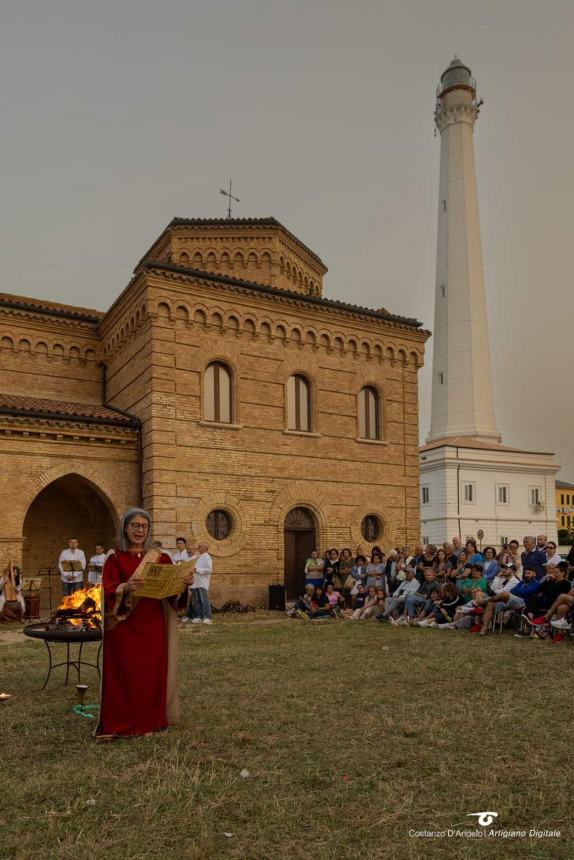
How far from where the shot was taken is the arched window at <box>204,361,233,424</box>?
19953mm

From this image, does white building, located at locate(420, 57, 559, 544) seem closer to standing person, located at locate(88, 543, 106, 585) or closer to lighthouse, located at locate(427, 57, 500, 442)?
lighthouse, located at locate(427, 57, 500, 442)

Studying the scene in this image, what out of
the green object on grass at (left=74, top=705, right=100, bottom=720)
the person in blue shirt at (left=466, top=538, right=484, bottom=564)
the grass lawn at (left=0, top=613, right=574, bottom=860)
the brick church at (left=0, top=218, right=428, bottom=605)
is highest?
the brick church at (left=0, top=218, right=428, bottom=605)

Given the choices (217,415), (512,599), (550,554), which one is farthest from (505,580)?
(217,415)

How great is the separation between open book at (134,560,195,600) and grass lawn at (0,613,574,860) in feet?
4.04

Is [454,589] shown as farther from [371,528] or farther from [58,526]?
[58,526]

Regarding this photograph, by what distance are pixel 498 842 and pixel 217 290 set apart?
17.6m

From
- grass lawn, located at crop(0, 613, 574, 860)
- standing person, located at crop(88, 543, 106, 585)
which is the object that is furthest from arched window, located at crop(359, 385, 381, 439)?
grass lawn, located at crop(0, 613, 574, 860)

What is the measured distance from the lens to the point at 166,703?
642 cm

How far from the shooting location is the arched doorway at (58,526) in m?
20.6

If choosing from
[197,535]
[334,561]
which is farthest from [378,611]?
[197,535]

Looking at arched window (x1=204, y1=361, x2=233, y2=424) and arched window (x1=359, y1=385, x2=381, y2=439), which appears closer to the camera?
arched window (x1=204, y1=361, x2=233, y2=424)

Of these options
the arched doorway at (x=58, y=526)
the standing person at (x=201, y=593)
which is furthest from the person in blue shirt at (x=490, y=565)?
the arched doorway at (x=58, y=526)

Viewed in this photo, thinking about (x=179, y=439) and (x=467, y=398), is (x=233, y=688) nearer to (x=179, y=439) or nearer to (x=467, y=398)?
(x=179, y=439)

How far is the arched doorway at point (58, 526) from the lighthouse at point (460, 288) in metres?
31.3
